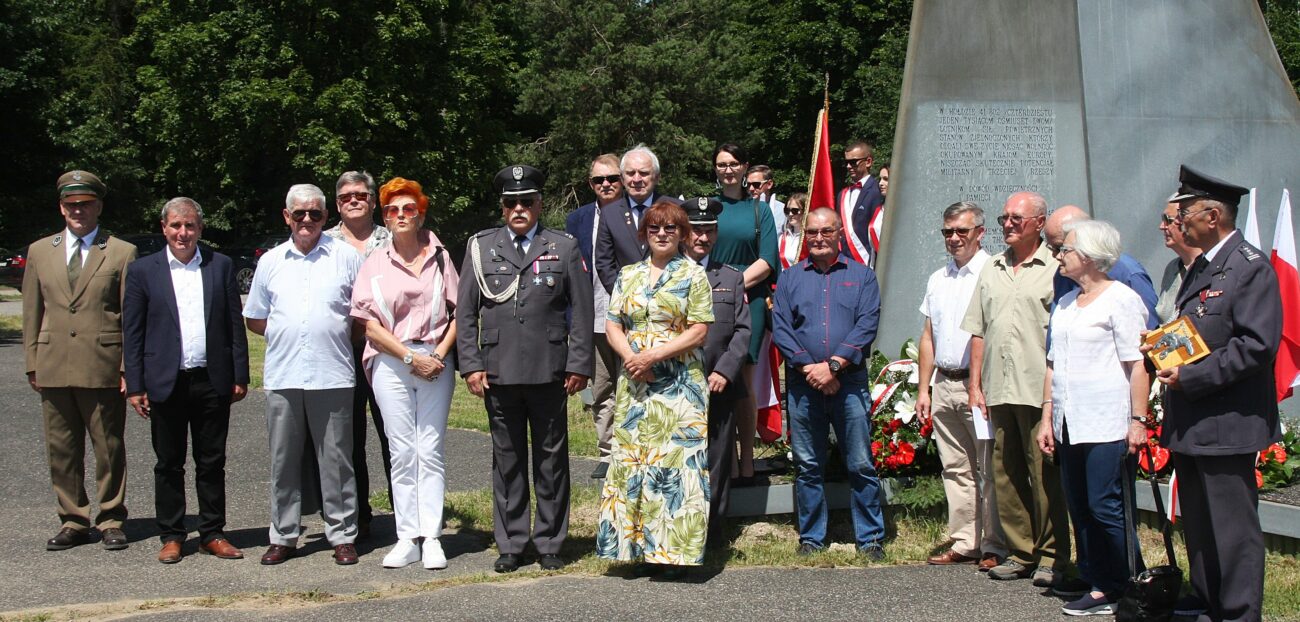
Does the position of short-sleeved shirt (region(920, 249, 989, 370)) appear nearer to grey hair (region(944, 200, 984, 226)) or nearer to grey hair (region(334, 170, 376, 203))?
grey hair (region(944, 200, 984, 226))

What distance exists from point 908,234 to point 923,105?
91 cm

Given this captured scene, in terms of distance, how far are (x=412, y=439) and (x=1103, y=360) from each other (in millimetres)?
3391

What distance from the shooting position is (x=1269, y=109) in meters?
8.95

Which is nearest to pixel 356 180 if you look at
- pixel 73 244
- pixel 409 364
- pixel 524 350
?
pixel 409 364

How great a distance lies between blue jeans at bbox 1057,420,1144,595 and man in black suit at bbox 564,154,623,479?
2.71 meters

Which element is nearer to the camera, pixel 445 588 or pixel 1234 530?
pixel 1234 530

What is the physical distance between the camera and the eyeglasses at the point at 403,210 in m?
6.22

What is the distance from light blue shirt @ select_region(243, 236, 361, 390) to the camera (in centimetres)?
622

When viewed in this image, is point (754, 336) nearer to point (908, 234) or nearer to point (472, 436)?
point (908, 234)

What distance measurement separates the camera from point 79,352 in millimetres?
6582

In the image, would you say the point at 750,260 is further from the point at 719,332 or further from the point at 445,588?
the point at 445,588

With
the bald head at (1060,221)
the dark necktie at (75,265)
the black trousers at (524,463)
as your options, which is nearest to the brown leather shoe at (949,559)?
the bald head at (1060,221)

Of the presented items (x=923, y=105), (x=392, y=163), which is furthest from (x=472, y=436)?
(x=392, y=163)

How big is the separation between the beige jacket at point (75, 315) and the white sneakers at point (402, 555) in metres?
1.88
